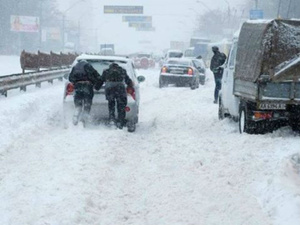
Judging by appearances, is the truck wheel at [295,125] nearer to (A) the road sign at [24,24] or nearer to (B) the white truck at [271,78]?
(B) the white truck at [271,78]

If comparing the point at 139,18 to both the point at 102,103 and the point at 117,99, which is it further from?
the point at 117,99

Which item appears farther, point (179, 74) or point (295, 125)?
point (179, 74)

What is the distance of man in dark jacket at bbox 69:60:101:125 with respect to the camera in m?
12.4

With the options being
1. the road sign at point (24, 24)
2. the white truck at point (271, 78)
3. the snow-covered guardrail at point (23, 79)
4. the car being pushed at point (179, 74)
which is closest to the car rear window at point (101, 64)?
the white truck at point (271, 78)

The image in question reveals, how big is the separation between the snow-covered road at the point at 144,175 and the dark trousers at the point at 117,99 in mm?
424

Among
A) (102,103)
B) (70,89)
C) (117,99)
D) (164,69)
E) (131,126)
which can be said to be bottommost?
(164,69)

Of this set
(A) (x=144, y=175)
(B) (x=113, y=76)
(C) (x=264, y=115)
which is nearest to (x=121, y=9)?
(B) (x=113, y=76)

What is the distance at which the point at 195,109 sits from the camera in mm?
17469

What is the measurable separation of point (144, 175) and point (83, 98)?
4.29m

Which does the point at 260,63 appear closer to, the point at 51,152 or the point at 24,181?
the point at 51,152

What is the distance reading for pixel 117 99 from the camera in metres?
12.4

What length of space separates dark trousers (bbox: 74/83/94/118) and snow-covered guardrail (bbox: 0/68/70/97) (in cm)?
409

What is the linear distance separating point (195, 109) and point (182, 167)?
8570 millimetres

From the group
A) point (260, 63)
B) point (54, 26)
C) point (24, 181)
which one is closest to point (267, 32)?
point (260, 63)
